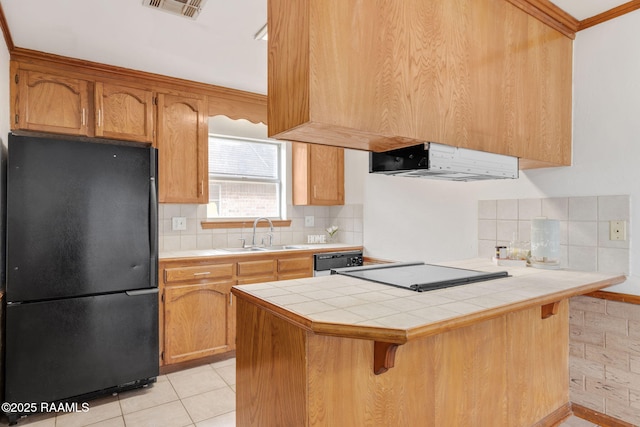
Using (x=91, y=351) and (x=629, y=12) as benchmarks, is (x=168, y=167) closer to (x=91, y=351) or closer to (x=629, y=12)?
(x=91, y=351)

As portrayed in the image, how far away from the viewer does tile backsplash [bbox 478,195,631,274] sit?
2057 millimetres

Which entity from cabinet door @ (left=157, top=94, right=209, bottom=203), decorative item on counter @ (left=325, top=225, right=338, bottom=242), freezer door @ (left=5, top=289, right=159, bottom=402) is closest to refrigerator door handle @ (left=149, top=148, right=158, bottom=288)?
freezer door @ (left=5, top=289, right=159, bottom=402)

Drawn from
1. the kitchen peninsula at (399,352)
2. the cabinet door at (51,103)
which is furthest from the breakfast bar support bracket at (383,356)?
the cabinet door at (51,103)

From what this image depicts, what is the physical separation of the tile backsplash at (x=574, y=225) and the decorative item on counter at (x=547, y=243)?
0.47ft

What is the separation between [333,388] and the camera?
1325mm

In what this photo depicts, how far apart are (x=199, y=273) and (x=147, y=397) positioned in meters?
0.91

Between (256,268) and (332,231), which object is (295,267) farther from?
(332,231)

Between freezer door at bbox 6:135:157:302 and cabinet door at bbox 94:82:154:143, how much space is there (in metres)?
0.51

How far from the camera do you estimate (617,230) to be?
2.05 metres

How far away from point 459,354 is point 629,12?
6.87 feet

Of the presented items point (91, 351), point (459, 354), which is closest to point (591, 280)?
point (459, 354)

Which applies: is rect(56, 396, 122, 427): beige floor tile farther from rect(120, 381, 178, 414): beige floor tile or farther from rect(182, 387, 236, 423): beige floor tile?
rect(182, 387, 236, 423): beige floor tile

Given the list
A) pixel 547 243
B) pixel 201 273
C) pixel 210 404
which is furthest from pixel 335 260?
pixel 547 243

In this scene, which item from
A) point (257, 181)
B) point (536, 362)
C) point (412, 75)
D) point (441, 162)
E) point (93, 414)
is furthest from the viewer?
point (257, 181)
